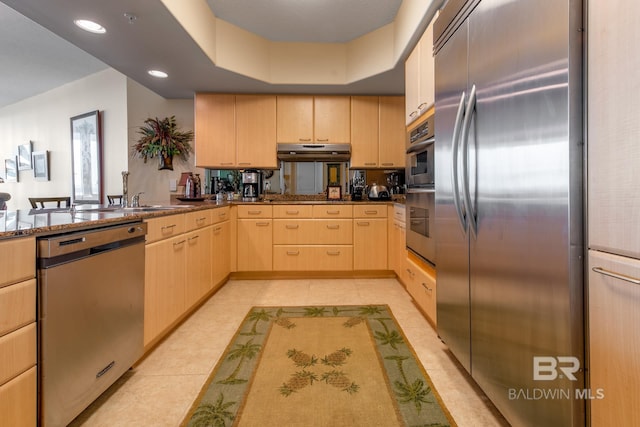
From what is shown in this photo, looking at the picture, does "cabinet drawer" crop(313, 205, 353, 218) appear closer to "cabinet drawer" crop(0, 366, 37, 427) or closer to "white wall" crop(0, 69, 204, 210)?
"white wall" crop(0, 69, 204, 210)

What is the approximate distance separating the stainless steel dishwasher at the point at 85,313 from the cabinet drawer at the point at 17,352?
0.03 m

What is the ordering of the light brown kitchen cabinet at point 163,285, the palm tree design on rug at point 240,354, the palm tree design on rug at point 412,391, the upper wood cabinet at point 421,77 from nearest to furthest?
the palm tree design on rug at point 412,391, the palm tree design on rug at point 240,354, the light brown kitchen cabinet at point 163,285, the upper wood cabinet at point 421,77

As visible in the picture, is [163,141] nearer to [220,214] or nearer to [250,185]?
[250,185]

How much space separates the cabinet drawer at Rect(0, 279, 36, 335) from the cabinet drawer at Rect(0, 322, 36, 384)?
0.08 ft

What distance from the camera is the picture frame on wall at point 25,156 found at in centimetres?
536

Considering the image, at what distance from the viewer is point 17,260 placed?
0.98 meters

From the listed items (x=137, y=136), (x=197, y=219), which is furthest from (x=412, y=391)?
A: (x=137, y=136)

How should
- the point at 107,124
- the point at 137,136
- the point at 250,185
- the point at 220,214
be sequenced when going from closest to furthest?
the point at 220,214
the point at 250,185
the point at 137,136
the point at 107,124

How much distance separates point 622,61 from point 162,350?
2427 millimetres

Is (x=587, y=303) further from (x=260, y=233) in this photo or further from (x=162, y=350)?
(x=260, y=233)

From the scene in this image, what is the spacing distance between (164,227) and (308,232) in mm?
1808

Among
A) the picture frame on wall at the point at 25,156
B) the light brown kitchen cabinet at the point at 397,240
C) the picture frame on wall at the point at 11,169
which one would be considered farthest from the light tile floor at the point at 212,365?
the picture frame on wall at the point at 11,169

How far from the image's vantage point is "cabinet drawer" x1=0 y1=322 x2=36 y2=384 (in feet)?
3.06

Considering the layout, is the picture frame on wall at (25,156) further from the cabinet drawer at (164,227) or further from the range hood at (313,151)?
the cabinet drawer at (164,227)
